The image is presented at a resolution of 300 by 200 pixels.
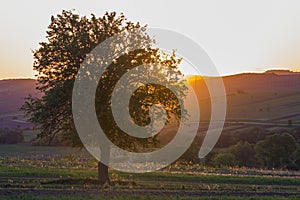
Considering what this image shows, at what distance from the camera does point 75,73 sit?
1292 inches

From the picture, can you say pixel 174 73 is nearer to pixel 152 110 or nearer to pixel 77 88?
pixel 152 110

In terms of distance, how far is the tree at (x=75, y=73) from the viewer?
3225 cm

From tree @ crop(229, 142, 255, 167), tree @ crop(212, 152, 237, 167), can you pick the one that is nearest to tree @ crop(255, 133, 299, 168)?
tree @ crop(229, 142, 255, 167)

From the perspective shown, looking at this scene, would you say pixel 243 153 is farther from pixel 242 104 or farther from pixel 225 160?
pixel 242 104

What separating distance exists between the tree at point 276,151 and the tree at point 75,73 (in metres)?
52.9

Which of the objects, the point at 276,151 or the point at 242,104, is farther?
the point at 242,104

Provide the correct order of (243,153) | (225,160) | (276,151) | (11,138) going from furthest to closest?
(11,138)
(243,153)
(276,151)
(225,160)

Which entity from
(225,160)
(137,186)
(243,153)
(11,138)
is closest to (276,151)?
(243,153)

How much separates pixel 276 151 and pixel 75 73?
2282 inches

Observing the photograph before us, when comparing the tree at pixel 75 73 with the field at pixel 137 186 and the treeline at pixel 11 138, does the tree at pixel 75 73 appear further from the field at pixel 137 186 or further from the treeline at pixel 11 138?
the treeline at pixel 11 138

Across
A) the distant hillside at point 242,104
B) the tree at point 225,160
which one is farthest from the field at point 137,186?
the distant hillside at point 242,104

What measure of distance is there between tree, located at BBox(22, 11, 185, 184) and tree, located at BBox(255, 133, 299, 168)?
52.9 m

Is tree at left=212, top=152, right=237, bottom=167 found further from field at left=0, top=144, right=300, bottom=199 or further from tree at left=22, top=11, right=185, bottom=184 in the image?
tree at left=22, top=11, right=185, bottom=184

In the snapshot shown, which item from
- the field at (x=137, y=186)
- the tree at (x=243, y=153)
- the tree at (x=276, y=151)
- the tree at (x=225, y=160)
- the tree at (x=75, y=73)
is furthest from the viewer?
the tree at (x=243, y=153)
